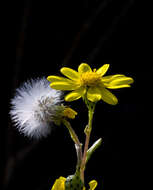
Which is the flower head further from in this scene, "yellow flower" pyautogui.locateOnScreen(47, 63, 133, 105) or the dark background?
the dark background

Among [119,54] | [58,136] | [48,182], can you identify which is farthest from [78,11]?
[48,182]

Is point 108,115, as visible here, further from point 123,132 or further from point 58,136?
point 58,136

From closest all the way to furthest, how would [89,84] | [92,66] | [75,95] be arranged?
[75,95], [89,84], [92,66]

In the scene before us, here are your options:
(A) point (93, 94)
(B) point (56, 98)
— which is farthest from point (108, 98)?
(B) point (56, 98)

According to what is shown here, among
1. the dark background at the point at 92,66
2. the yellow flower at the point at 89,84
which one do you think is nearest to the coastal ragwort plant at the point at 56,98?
the yellow flower at the point at 89,84

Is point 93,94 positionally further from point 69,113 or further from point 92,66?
point 92,66

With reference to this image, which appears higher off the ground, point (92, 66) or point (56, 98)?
point (92, 66)

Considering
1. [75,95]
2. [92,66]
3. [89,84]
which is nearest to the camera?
[75,95]
